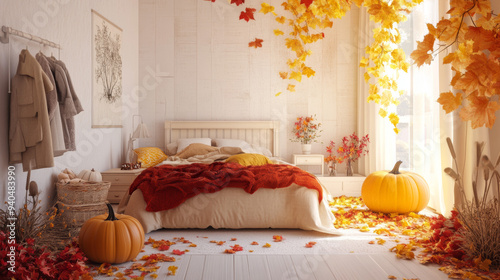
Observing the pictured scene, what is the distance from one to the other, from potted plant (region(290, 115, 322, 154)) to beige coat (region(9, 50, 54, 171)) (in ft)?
12.0

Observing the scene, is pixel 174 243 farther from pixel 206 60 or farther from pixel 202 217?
pixel 206 60

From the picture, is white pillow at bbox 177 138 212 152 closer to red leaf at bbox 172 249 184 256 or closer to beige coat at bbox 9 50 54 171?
beige coat at bbox 9 50 54 171

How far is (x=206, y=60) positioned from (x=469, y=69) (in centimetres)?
553

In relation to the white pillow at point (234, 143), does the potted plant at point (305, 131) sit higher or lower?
higher

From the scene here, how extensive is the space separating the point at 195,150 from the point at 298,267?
2982 mm

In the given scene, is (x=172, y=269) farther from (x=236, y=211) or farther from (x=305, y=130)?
(x=305, y=130)

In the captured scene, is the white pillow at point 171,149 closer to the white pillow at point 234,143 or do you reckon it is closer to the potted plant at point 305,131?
the white pillow at point 234,143

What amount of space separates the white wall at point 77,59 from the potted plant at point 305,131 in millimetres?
2322

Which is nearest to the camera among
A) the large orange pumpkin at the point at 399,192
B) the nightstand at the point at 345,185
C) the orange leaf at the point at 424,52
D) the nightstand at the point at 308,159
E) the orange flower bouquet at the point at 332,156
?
the orange leaf at the point at 424,52

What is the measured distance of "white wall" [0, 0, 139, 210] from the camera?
3.16 m

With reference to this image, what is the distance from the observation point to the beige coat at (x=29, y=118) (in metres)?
3.10

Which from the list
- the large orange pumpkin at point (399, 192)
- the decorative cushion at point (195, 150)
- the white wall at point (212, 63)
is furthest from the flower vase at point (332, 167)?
the decorative cushion at point (195, 150)

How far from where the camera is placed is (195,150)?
216 inches

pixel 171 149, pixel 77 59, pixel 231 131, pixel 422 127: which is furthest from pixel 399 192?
pixel 77 59
